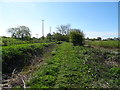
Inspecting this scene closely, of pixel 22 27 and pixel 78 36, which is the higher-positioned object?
pixel 22 27

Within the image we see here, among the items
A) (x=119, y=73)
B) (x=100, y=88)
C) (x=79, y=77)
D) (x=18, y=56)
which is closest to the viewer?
(x=100, y=88)

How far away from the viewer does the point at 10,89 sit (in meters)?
4.41

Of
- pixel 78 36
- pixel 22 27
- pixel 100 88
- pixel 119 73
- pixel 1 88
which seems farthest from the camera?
pixel 22 27

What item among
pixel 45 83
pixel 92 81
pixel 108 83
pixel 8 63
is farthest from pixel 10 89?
pixel 8 63

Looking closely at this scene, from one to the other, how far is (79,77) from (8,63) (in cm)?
537

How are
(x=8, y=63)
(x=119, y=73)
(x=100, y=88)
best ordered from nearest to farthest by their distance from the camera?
(x=100, y=88) < (x=119, y=73) < (x=8, y=63)

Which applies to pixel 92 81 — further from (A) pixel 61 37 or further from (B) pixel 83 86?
(A) pixel 61 37

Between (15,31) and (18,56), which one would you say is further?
(15,31)

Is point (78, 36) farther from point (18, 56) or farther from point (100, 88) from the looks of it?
point (100, 88)

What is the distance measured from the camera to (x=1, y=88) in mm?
4668

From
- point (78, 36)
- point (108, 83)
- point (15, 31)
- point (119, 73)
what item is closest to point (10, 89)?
point (108, 83)

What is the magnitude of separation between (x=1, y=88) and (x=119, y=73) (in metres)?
5.60

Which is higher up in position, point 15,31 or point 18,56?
point 15,31

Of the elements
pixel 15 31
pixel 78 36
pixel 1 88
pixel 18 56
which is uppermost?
pixel 15 31
